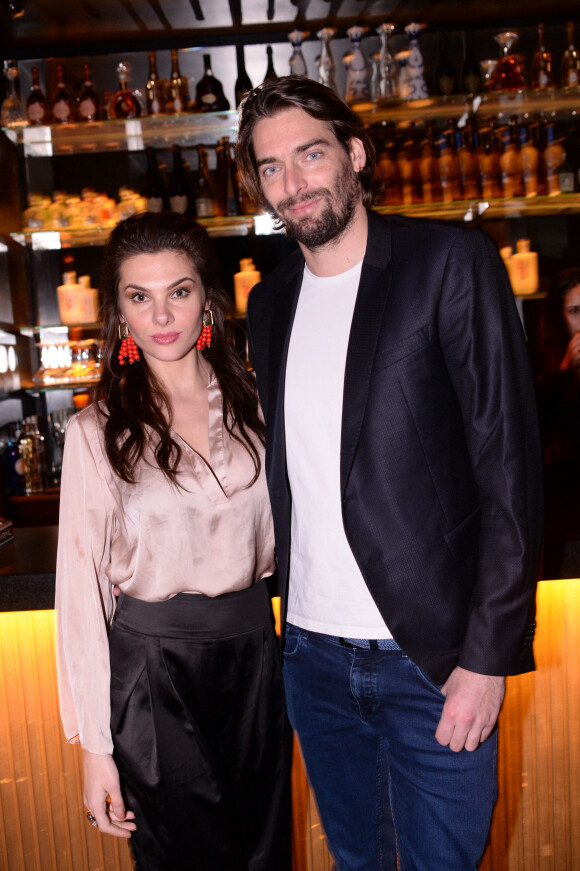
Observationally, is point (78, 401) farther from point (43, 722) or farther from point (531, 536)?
point (531, 536)

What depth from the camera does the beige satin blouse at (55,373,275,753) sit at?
1.38 metres

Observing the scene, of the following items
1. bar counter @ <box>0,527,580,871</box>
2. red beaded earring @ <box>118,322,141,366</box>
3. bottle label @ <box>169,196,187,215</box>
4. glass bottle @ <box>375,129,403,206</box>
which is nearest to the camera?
red beaded earring @ <box>118,322,141,366</box>

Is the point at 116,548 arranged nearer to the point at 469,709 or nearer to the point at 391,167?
the point at 469,709

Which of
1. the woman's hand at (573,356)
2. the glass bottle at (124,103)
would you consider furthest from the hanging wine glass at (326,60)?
the woman's hand at (573,356)

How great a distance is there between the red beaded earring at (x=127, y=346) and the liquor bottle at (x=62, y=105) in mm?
2316

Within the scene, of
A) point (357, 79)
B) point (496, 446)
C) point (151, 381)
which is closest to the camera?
point (496, 446)

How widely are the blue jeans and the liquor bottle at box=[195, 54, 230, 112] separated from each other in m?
2.82

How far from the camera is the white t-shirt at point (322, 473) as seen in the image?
4.26 ft

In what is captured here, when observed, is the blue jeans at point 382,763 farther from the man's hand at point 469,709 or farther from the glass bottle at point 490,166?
the glass bottle at point 490,166

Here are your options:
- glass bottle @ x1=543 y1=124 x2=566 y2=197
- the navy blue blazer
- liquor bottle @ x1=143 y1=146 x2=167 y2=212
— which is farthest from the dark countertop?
glass bottle @ x1=543 y1=124 x2=566 y2=197

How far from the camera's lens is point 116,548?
142 centimetres

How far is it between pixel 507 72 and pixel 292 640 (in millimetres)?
2995

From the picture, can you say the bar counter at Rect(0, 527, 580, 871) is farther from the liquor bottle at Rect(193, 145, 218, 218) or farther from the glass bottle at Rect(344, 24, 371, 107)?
the glass bottle at Rect(344, 24, 371, 107)

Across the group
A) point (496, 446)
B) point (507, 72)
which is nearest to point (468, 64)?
point (507, 72)
